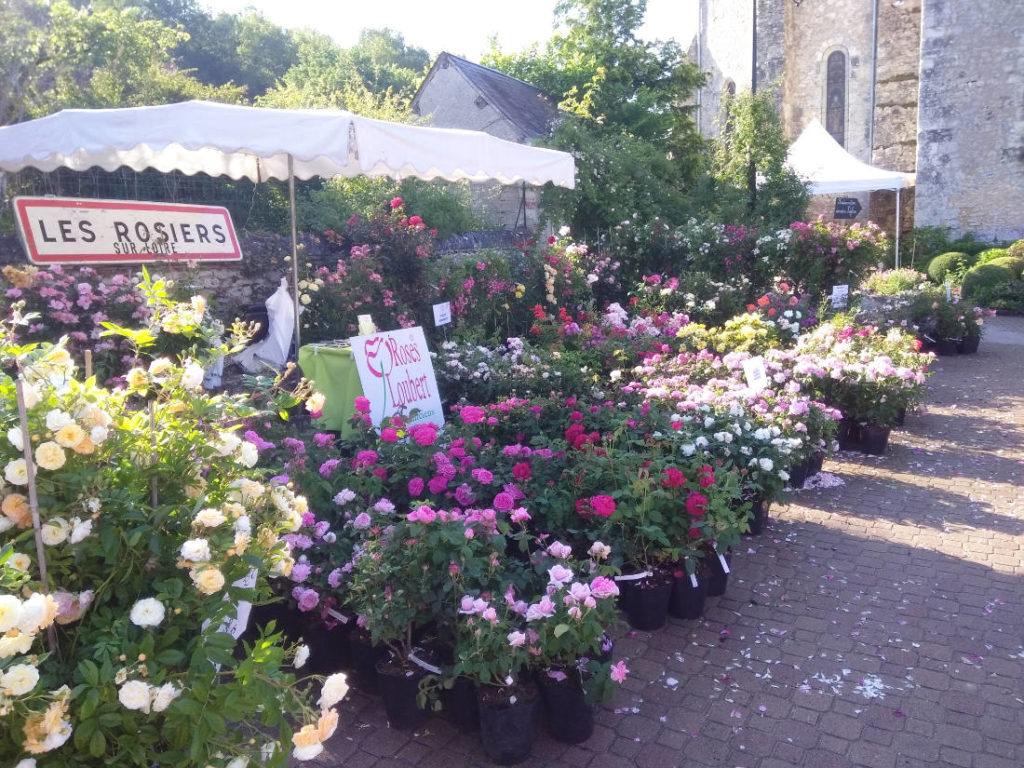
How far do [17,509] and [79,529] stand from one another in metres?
0.15

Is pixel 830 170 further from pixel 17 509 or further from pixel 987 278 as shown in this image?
pixel 17 509

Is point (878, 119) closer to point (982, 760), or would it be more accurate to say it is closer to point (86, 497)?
point (982, 760)

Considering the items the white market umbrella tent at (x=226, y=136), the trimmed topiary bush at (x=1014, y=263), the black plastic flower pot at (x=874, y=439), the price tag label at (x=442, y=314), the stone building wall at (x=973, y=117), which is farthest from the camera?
the stone building wall at (x=973, y=117)

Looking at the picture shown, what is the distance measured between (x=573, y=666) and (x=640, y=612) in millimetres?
855

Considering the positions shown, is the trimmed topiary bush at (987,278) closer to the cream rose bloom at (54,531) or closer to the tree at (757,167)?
the tree at (757,167)

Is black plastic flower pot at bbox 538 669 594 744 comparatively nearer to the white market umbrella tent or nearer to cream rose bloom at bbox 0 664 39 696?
cream rose bloom at bbox 0 664 39 696

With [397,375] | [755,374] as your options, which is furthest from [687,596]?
[397,375]

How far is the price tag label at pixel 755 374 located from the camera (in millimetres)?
5094

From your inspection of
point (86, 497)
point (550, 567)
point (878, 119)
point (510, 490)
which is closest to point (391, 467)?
point (510, 490)

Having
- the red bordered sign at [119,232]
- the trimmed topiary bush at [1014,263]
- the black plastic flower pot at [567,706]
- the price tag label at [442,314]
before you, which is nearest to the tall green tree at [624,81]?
the trimmed topiary bush at [1014,263]

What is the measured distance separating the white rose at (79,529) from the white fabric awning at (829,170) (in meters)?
14.0

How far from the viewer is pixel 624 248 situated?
390 inches

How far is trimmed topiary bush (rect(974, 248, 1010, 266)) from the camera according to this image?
17.1m

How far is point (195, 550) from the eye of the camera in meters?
1.60
